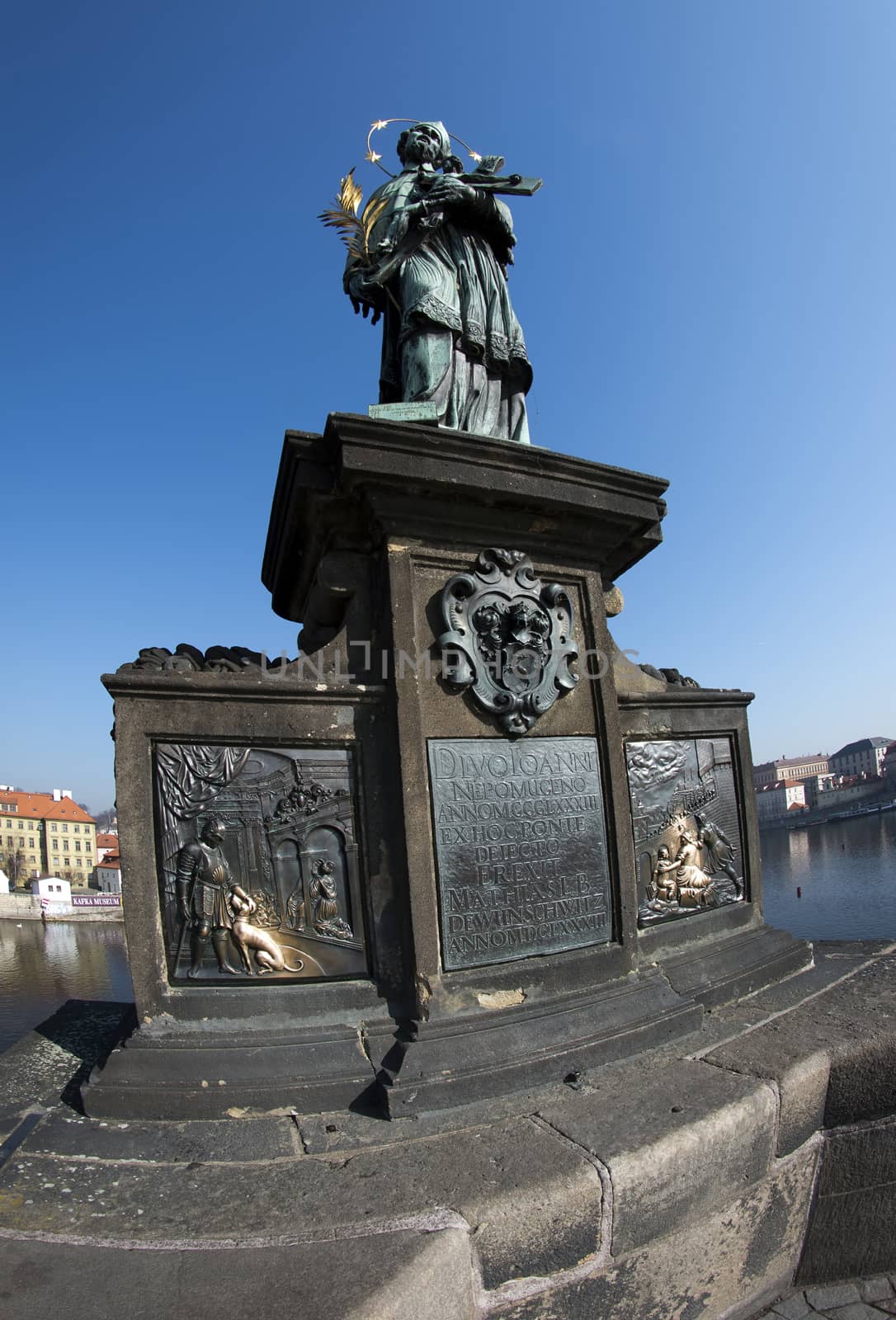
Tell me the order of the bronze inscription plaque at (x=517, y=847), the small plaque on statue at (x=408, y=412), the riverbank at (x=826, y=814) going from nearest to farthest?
the bronze inscription plaque at (x=517, y=847) → the small plaque on statue at (x=408, y=412) → the riverbank at (x=826, y=814)

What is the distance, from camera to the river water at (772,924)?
24.0 m

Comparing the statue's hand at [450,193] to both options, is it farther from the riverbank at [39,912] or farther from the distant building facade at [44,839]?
the distant building facade at [44,839]

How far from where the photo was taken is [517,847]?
3.20 meters

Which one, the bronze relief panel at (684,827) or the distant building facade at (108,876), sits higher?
the bronze relief panel at (684,827)

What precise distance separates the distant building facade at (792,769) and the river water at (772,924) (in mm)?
51775

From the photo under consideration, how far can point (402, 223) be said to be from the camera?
13.5ft

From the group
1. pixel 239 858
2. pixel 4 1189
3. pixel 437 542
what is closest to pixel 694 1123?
pixel 239 858

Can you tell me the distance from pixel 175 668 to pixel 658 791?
8.48 feet

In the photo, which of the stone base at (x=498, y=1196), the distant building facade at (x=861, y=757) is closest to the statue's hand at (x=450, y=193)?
the stone base at (x=498, y=1196)

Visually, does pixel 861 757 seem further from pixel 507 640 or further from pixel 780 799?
pixel 507 640

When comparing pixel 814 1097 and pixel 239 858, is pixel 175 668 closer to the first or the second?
pixel 239 858

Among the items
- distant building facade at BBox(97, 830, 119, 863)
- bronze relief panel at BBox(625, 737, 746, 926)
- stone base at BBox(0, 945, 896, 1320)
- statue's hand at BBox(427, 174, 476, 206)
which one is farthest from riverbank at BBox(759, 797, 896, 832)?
statue's hand at BBox(427, 174, 476, 206)

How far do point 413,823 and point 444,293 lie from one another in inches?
123

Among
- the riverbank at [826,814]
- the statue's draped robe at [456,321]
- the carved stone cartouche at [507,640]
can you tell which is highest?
the statue's draped robe at [456,321]
